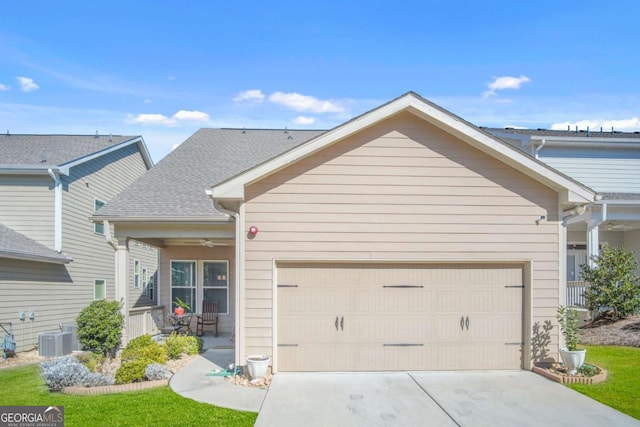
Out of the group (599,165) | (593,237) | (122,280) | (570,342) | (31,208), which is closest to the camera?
(570,342)

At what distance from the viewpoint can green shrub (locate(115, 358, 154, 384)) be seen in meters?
7.60

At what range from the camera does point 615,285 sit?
11938 millimetres

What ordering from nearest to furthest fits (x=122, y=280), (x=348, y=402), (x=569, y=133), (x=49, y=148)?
(x=348, y=402), (x=122, y=280), (x=49, y=148), (x=569, y=133)

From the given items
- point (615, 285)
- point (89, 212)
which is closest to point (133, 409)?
point (615, 285)

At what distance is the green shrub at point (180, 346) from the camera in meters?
9.65

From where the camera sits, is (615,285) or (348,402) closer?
(348,402)

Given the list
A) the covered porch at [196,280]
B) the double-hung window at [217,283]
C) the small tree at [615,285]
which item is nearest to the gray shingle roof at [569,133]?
the small tree at [615,285]

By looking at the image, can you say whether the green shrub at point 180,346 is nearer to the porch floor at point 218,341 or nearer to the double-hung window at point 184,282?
the porch floor at point 218,341

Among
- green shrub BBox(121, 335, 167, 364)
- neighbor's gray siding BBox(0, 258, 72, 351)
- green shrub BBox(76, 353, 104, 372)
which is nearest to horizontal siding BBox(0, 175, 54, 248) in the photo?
neighbor's gray siding BBox(0, 258, 72, 351)

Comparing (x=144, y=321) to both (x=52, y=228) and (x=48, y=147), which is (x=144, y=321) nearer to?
(x=52, y=228)

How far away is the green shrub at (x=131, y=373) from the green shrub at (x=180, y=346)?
181 centimetres

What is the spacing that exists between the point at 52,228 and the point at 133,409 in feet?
33.8

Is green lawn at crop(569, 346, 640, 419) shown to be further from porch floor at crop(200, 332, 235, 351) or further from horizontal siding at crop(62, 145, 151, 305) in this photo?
horizontal siding at crop(62, 145, 151, 305)

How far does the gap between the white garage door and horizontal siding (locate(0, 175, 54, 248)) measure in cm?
987
